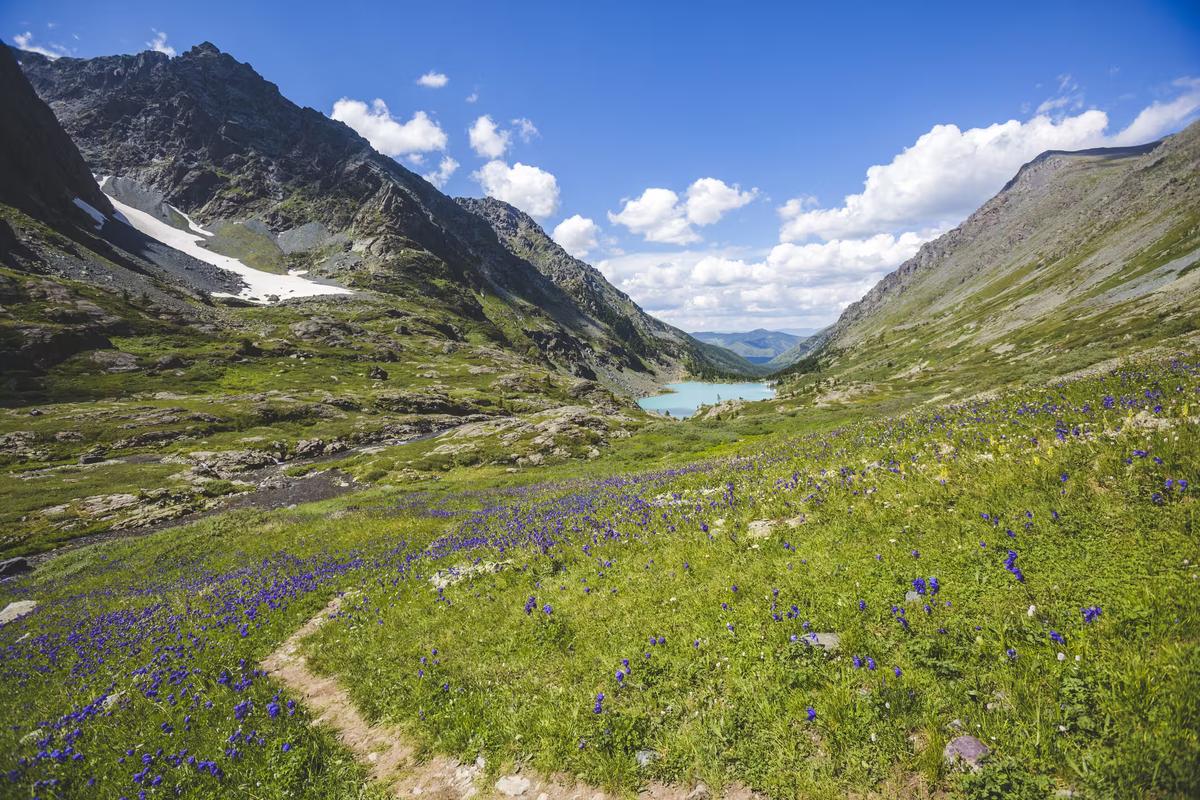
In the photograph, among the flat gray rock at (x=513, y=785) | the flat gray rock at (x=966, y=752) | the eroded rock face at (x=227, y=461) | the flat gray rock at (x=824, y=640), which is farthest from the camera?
the eroded rock face at (x=227, y=461)

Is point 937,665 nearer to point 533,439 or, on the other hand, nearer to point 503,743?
point 503,743

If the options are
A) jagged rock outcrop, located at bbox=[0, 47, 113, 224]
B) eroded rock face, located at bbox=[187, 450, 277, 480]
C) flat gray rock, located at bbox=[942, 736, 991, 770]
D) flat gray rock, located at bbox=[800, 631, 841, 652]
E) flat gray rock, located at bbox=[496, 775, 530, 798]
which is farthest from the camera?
jagged rock outcrop, located at bbox=[0, 47, 113, 224]

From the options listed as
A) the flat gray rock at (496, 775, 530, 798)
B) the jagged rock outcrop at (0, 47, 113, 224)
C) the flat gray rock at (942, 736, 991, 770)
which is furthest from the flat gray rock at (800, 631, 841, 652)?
the jagged rock outcrop at (0, 47, 113, 224)

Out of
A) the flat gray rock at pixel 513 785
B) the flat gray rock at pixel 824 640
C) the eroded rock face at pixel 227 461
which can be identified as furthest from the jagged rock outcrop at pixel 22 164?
the flat gray rock at pixel 824 640

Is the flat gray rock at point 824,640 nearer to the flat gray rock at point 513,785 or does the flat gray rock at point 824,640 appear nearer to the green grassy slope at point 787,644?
the green grassy slope at point 787,644

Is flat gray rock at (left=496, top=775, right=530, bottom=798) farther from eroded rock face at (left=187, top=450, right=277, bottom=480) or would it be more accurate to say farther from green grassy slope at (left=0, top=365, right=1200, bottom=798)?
eroded rock face at (left=187, top=450, right=277, bottom=480)

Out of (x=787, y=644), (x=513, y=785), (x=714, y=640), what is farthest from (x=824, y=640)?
(x=513, y=785)

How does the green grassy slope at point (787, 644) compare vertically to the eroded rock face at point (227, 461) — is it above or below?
above

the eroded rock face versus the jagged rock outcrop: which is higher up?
the jagged rock outcrop

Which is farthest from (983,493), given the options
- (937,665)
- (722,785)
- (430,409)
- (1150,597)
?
(430,409)

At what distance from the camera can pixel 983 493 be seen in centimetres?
812

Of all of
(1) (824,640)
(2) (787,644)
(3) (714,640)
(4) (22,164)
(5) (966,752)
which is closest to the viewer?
(5) (966,752)

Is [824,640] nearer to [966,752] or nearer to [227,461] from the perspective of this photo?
[966,752]

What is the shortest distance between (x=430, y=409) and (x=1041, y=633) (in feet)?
402
